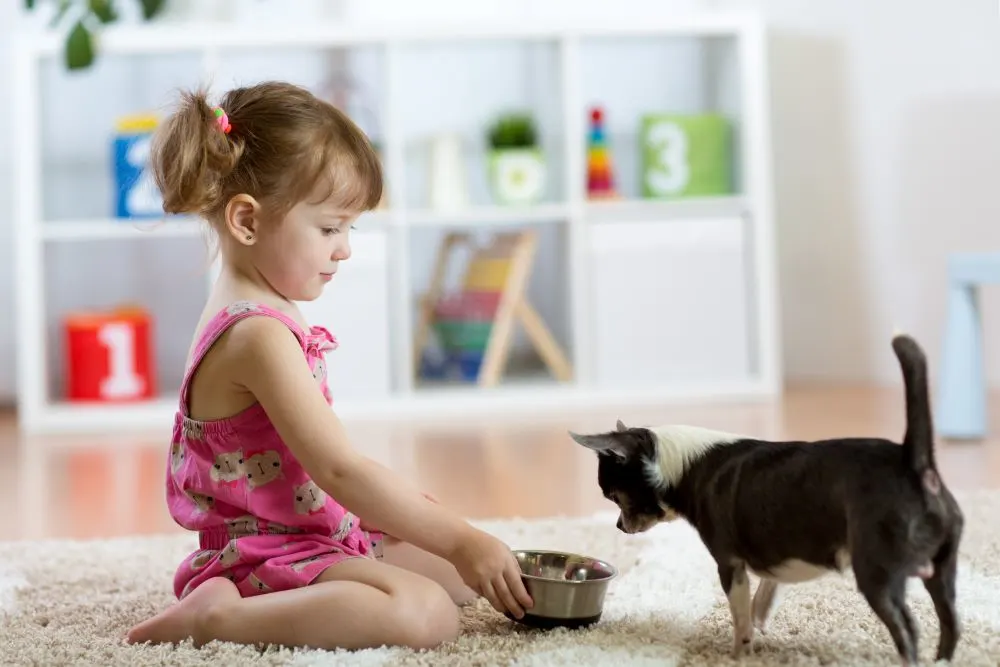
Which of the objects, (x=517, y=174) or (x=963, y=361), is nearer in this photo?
(x=963, y=361)

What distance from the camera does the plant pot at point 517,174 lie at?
2914 mm

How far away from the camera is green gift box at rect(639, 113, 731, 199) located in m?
2.92

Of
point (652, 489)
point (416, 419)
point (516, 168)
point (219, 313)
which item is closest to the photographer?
point (652, 489)

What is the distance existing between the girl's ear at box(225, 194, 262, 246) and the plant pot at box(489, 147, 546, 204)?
183cm

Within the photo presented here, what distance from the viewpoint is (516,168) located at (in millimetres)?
2914

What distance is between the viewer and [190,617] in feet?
3.46

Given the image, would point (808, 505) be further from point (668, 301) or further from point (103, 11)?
point (103, 11)

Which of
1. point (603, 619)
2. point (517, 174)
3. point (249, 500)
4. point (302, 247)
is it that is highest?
point (517, 174)

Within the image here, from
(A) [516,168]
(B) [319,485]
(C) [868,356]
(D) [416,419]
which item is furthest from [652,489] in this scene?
(C) [868,356]

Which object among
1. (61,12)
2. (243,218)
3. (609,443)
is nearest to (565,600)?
(609,443)

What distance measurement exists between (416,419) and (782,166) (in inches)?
43.5

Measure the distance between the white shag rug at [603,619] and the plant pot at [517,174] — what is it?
1503 mm

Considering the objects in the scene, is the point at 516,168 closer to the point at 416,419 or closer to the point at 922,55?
the point at 416,419

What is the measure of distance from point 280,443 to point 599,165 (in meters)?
1.91
